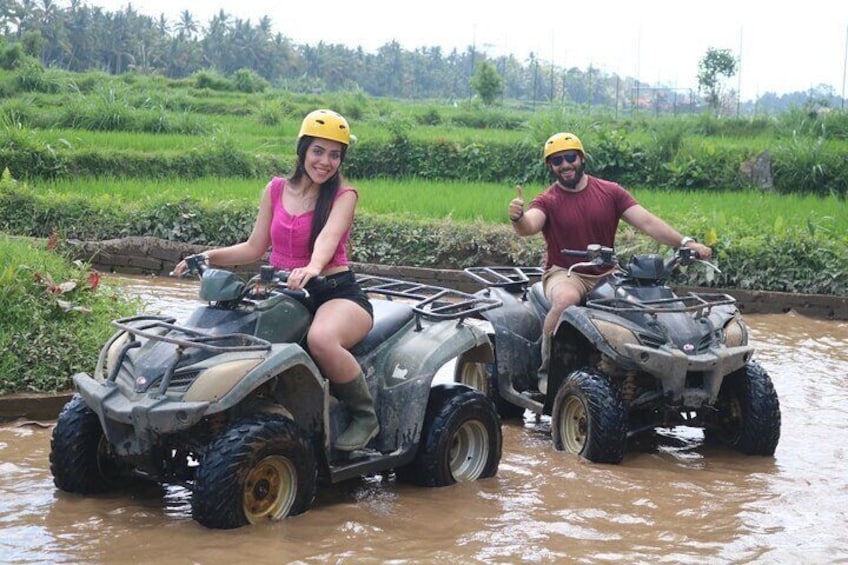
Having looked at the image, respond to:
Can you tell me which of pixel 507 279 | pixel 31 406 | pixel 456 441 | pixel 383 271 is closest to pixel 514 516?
pixel 456 441

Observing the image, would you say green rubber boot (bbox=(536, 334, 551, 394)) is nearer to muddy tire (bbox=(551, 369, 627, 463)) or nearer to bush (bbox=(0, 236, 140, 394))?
muddy tire (bbox=(551, 369, 627, 463))

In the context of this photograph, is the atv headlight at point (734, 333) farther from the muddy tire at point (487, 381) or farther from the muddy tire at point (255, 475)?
the muddy tire at point (255, 475)

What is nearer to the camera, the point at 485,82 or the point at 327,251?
the point at 327,251

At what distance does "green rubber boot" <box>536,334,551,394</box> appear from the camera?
25.8 ft

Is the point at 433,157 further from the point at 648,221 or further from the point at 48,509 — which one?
the point at 48,509

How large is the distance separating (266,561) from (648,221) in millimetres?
4221

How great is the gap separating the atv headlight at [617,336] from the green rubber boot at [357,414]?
1.87 m

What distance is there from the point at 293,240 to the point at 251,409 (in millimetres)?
963

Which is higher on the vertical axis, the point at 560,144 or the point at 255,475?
the point at 560,144

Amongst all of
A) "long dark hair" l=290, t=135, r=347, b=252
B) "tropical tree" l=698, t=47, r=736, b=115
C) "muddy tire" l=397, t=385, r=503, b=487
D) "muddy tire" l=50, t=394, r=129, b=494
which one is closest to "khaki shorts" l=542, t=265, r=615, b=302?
"muddy tire" l=397, t=385, r=503, b=487

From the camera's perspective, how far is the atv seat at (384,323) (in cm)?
622

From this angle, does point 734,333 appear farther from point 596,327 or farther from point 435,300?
point 435,300

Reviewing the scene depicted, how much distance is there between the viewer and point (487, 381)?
8.52 metres

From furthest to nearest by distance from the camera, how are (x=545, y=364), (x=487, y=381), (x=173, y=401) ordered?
(x=487, y=381), (x=545, y=364), (x=173, y=401)
